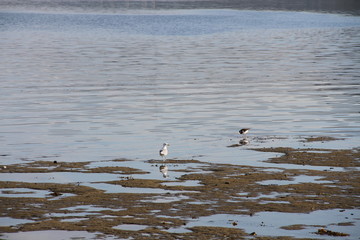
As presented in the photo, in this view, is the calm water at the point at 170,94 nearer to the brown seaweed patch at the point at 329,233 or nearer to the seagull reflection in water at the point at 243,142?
the seagull reflection in water at the point at 243,142

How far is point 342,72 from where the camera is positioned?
64.6 metres

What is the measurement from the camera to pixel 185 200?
21.8 metres

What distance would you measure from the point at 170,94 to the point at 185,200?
2823 cm

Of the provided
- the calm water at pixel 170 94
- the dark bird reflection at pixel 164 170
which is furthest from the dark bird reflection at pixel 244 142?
the dark bird reflection at pixel 164 170

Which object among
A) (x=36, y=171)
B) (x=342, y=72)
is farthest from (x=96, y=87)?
(x=36, y=171)

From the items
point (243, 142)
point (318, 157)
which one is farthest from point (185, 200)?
point (243, 142)

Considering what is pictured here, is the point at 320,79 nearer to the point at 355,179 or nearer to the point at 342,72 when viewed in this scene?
the point at 342,72

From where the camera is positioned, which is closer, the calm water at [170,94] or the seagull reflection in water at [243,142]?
the seagull reflection in water at [243,142]

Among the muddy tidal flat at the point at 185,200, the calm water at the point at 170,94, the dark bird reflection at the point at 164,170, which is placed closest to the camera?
the muddy tidal flat at the point at 185,200

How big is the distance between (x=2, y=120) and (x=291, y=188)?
763 inches

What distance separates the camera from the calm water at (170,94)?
32.3 m

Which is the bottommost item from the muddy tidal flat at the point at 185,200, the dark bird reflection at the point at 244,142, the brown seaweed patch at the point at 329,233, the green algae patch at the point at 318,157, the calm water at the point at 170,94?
the calm water at the point at 170,94

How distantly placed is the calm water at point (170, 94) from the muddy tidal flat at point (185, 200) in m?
2.34

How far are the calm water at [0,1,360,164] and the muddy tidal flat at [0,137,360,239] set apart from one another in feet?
7.68
